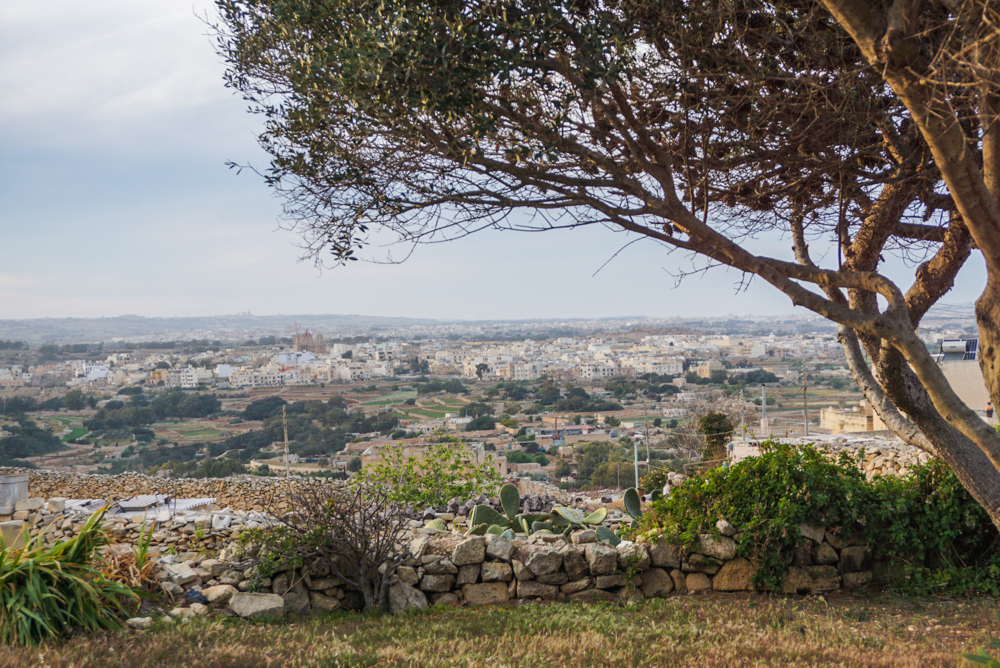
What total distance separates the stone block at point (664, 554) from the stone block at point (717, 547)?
0.67ft

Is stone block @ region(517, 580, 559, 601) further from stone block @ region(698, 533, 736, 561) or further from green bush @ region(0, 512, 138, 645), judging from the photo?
green bush @ region(0, 512, 138, 645)

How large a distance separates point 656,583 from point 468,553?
168 cm

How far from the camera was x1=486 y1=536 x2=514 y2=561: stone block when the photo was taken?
5680mm

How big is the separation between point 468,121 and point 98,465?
2152cm

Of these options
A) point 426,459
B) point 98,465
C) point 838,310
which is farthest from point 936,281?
point 98,465

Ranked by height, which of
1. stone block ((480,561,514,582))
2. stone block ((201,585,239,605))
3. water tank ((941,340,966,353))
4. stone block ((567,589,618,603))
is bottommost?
stone block ((567,589,618,603))

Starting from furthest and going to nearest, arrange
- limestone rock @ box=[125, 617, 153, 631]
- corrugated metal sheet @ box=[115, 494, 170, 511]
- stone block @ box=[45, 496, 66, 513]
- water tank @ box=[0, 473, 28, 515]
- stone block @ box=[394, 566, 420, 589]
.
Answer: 1. corrugated metal sheet @ box=[115, 494, 170, 511]
2. stone block @ box=[45, 496, 66, 513]
3. water tank @ box=[0, 473, 28, 515]
4. stone block @ box=[394, 566, 420, 589]
5. limestone rock @ box=[125, 617, 153, 631]

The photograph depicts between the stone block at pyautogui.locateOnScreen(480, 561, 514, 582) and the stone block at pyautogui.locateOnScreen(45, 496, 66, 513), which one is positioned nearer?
the stone block at pyautogui.locateOnScreen(480, 561, 514, 582)

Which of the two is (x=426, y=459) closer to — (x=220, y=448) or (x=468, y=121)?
(x=468, y=121)

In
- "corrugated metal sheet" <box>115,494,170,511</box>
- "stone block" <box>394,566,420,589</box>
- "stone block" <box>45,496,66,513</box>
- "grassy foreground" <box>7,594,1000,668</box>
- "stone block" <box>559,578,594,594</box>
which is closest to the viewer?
"grassy foreground" <box>7,594,1000,668</box>

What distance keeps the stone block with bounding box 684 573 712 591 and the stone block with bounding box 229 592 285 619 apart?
341cm

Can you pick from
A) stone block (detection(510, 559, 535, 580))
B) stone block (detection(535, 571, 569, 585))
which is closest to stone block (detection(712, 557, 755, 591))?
stone block (detection(535, 571, 569, 585))

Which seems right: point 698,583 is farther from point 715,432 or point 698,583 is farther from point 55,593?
point 715,432

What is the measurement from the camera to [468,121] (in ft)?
12.8
